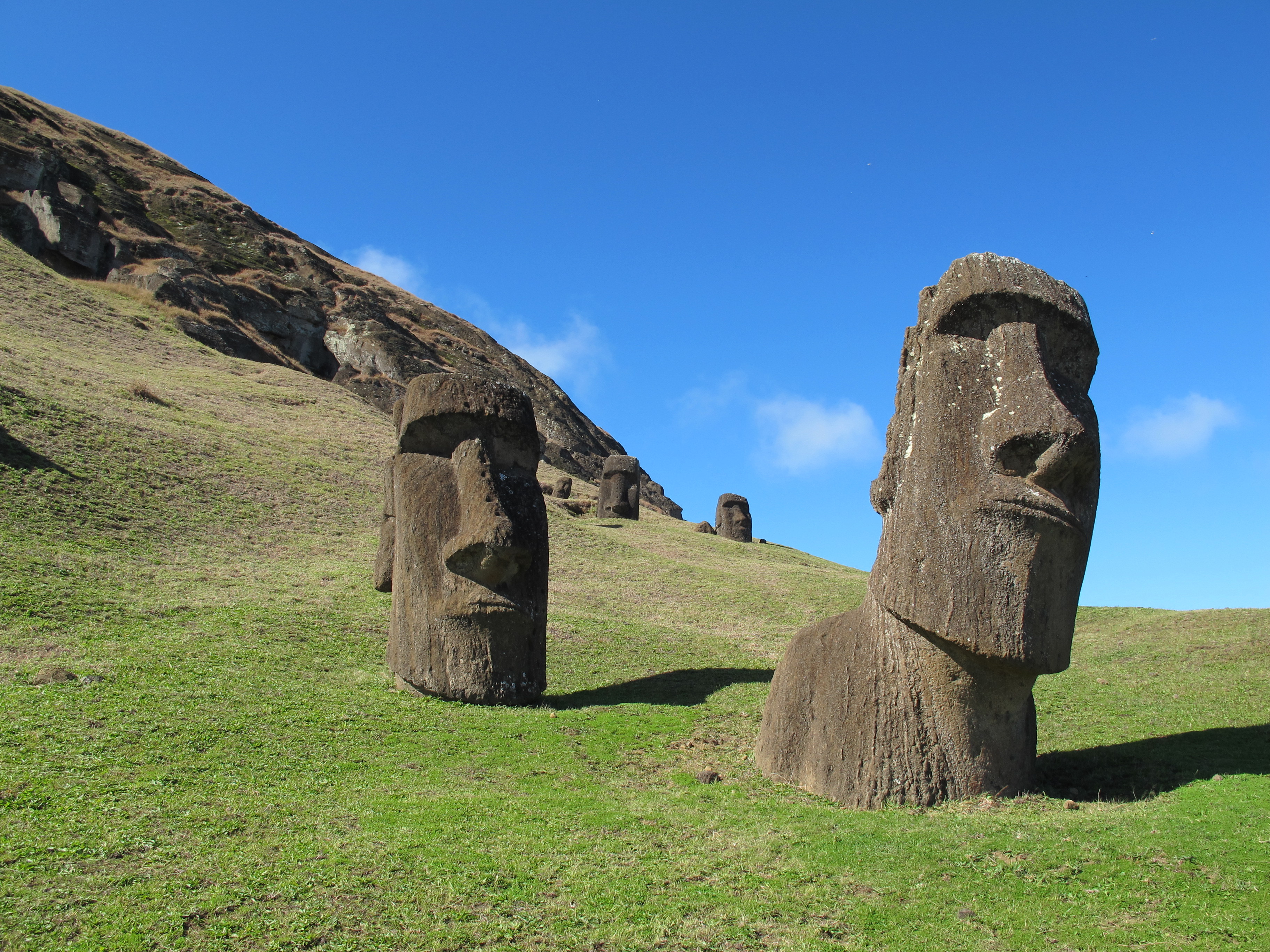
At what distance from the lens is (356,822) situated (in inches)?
290

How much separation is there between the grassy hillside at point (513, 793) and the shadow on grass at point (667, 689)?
0.33ft

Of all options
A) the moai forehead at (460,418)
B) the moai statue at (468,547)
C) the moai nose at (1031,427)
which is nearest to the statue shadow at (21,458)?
the moai statue at (468,547)

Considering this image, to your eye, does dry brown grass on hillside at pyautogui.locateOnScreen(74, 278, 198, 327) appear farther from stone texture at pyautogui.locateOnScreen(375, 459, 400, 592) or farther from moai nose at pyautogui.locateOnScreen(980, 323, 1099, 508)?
moai nose at pyautogui.locateOnScreen(980, 323, 1099, 508)

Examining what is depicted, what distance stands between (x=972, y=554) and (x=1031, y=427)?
1094 mm

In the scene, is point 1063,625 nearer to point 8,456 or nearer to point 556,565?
point 556,565

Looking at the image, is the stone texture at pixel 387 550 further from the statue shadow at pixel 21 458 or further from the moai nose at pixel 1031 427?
the statue shadow at pixel 21 458

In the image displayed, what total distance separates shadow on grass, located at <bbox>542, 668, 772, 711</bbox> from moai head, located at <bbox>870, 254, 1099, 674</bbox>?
584 cm

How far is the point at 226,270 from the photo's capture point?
6412 centimetres

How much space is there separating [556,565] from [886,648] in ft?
60.2

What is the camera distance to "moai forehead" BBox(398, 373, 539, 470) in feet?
42.1

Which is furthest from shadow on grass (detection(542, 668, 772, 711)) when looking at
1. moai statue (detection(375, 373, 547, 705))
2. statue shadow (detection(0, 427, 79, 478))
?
statue shadow (detection(0, 427, 79, 478))

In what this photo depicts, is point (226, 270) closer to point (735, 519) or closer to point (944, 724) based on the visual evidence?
point (735, 519)

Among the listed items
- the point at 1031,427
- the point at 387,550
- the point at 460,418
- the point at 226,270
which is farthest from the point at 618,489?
the point at 226,270

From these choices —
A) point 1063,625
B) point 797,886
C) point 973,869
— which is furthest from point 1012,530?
point 797,886
